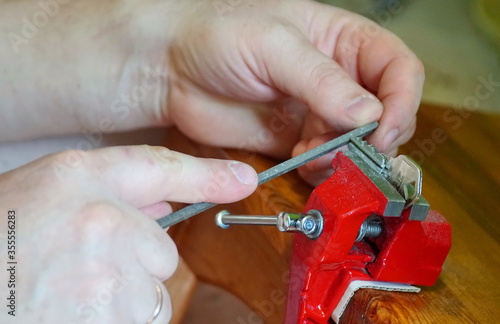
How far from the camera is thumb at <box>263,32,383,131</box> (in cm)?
46

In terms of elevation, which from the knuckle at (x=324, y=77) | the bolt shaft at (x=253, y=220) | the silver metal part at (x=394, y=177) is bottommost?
the bolt shaft at (x=253, y=220)

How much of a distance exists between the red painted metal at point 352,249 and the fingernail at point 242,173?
46 mm

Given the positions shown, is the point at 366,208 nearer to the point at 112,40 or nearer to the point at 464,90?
the point at 112,40

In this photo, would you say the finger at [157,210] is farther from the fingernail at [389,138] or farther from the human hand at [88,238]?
the fingernail at [389,138]

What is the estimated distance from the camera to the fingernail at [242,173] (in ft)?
1.29

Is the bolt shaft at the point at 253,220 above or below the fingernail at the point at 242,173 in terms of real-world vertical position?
below

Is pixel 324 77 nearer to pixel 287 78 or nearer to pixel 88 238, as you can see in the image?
pixel 287 78

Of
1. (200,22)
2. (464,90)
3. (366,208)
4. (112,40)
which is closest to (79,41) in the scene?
(112,40)

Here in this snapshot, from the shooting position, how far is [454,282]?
0.42 metres

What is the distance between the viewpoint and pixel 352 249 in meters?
0.40

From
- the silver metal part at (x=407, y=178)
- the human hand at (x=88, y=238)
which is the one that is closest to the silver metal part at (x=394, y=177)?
the silver metal part at (x=407, y=178)

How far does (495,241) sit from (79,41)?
0.46 meters

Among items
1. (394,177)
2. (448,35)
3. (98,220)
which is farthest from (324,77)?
(448,35)

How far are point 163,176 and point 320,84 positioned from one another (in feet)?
0.57
